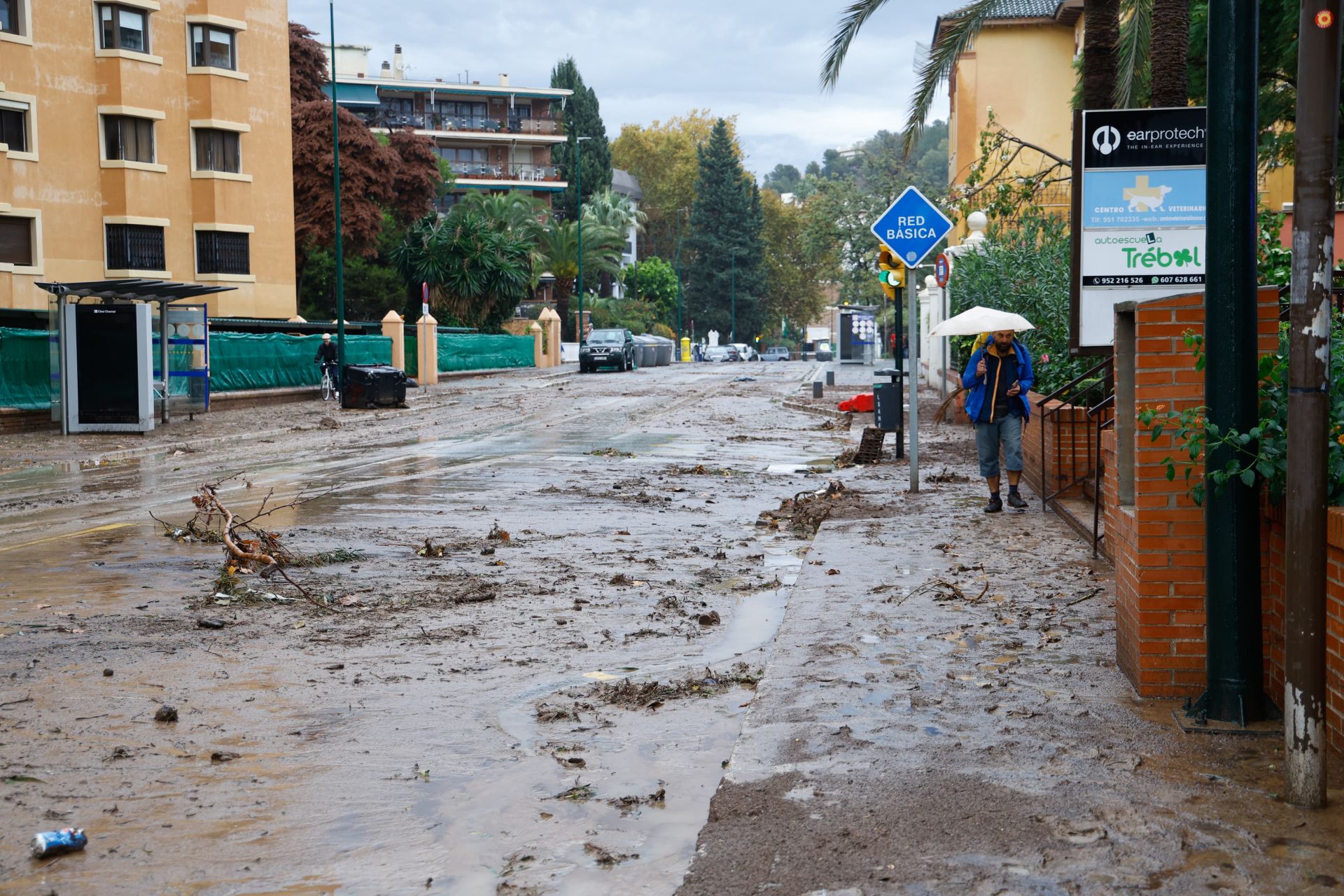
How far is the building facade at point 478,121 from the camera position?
3846 inches

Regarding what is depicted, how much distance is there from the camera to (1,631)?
775cm

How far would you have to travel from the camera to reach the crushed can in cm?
446

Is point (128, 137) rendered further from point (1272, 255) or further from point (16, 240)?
point (1272, 255)

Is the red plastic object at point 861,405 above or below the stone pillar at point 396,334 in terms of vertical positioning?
below

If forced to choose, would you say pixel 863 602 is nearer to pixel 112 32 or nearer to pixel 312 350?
pixel 312 350

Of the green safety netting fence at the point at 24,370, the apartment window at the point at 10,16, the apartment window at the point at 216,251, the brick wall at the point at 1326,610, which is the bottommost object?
the brick wall at the point at 1326,610

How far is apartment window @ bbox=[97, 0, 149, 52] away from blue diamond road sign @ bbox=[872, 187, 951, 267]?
1242 inches

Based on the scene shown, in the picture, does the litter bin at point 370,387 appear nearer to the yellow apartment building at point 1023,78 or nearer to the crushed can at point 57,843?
the yellow apartment building at point 1023,78

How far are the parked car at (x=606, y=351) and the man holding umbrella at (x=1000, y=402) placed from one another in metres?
46.9

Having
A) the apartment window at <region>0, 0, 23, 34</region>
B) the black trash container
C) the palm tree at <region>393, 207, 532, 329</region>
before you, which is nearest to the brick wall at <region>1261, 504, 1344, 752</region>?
the black trash container

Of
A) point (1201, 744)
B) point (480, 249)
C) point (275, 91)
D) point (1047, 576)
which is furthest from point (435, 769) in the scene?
point (480, 249)

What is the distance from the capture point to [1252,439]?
5.26 meters

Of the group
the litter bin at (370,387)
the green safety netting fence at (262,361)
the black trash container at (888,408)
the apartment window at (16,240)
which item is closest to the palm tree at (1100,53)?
the black trash container at (888,408)

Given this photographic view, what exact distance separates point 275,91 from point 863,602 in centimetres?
4035
